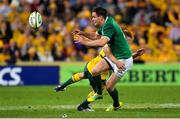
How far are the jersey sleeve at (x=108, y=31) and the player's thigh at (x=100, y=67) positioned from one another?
3.04 feet

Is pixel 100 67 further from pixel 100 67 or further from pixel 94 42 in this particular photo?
pixel 94 42

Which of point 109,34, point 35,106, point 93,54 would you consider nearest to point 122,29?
point 109,34

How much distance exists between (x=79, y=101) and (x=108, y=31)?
170 inches

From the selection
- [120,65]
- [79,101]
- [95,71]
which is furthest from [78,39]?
[79,101]

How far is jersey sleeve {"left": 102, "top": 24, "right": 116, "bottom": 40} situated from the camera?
1401cm

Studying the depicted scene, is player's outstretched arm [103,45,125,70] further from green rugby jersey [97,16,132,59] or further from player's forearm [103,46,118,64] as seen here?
Result: green rugby jersey [97,16,132,59]

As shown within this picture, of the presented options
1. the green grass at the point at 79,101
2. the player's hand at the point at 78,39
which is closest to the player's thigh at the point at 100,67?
the green grass at the point at 79,101

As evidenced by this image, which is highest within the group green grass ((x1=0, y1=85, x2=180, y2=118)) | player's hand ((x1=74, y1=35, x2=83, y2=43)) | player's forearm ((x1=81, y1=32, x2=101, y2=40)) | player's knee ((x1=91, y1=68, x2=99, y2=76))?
player's hand ((x1=74, y1=35, x2=83, y2=43))

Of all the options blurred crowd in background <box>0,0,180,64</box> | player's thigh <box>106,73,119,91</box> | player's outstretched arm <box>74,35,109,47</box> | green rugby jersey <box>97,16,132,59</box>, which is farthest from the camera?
blurred crowd in background <box>0,0,180,64</box>

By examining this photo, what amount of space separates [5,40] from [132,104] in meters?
10.2

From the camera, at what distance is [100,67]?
580 inches

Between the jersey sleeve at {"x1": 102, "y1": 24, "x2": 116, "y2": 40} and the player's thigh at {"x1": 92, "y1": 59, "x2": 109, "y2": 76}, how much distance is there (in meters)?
0.93

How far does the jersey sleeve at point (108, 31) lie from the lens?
46.0 feet

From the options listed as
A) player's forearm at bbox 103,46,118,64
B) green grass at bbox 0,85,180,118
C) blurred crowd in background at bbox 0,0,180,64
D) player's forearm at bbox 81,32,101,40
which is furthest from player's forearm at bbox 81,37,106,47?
blurred crowd in background at bbox 0,0,180,64
